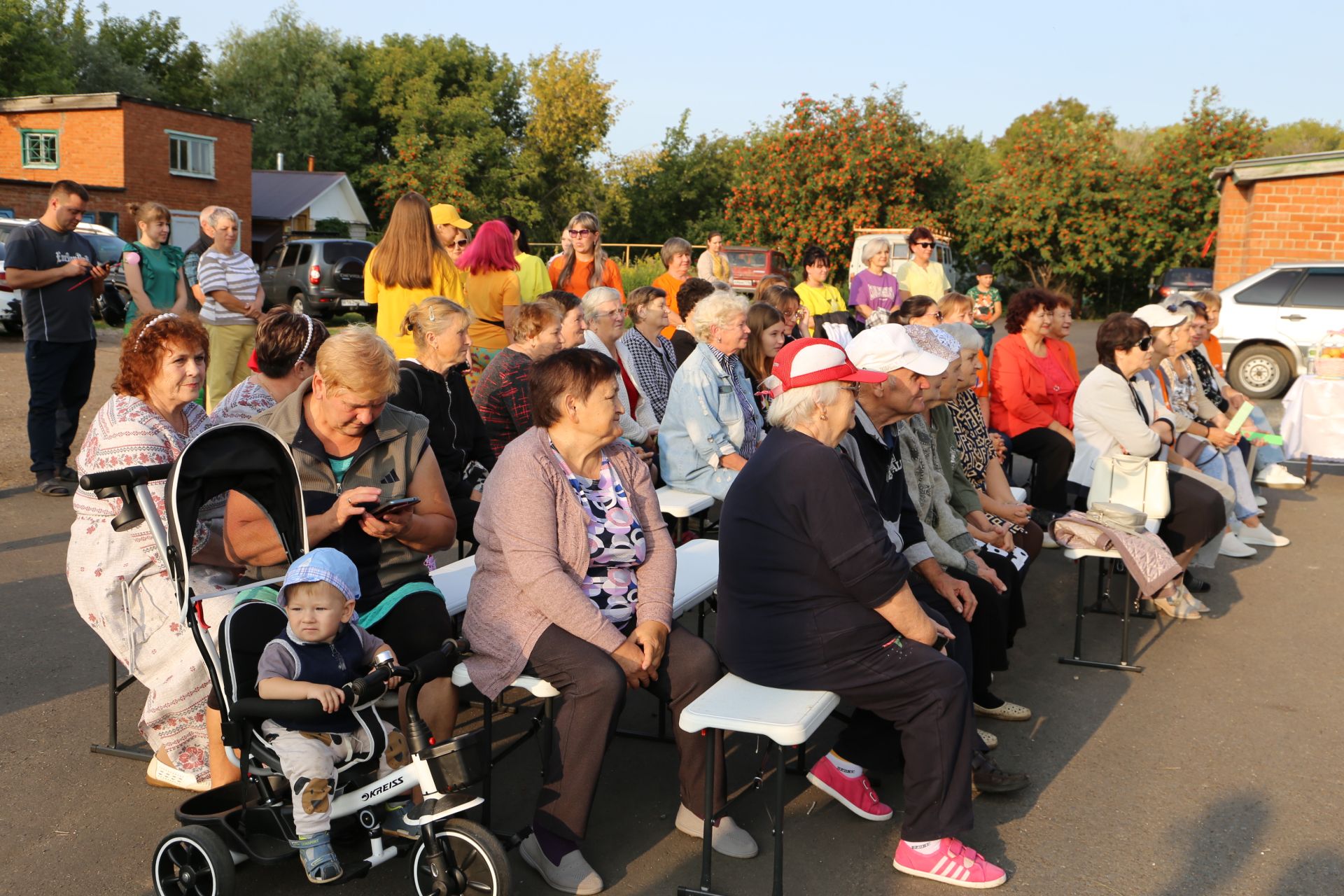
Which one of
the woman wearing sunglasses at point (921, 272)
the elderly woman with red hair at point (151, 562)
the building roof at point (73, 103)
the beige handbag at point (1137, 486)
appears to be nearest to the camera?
the elderly woman with red hair at point (151, 562)

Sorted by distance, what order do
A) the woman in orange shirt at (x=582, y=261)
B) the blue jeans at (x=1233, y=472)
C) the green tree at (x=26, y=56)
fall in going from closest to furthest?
the blue jeans at (x=1233, y=472), the woman in orange shirt at (x=582, y=261), the green tree at (x=26, y=56)

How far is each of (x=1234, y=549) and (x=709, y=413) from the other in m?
4.27

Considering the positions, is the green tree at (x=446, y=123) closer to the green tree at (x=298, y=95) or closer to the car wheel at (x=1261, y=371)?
the green tree at (x=298, y=95)

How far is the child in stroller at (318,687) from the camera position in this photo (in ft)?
10.3

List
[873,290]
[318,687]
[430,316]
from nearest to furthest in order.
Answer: [318,687] → [430,316] → [873,290]

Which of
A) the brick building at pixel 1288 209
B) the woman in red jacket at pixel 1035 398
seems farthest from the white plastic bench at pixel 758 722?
the brick building at pixel 1288 209

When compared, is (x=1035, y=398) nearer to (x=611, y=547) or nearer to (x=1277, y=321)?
(x=611, y=547)

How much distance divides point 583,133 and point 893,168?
18283 millimetres

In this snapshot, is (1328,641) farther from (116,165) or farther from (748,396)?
(116,165)

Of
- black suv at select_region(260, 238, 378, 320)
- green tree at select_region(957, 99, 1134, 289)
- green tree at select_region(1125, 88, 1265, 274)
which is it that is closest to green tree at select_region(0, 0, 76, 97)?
black suv at select_region(260, 238, 378, 320)

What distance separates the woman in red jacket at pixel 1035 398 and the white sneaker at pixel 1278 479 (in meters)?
3.92

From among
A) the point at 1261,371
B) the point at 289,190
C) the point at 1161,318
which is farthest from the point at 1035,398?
the point at 289,190

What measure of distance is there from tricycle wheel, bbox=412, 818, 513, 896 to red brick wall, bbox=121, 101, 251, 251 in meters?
35.4

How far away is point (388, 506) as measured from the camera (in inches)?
145
